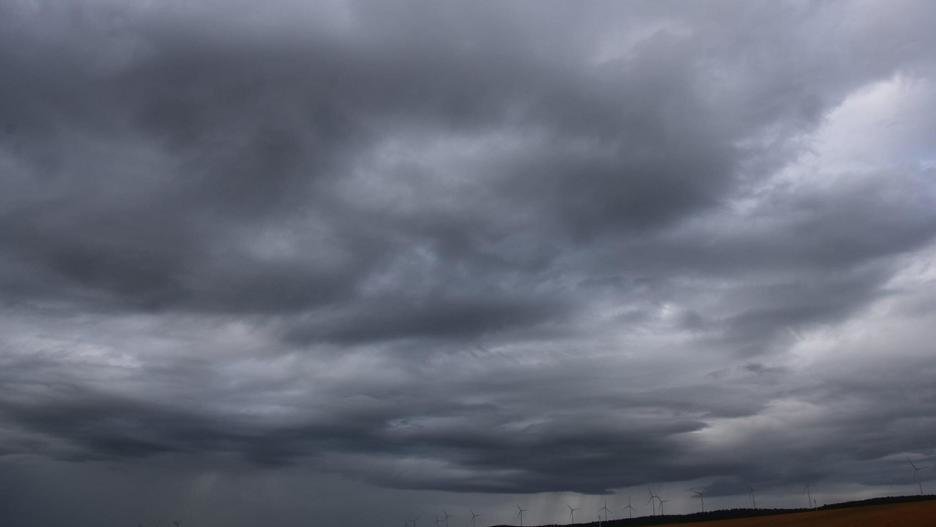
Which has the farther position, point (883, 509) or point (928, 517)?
point (883, 509)

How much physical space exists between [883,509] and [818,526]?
18.0m

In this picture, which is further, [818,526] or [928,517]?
[818,526]

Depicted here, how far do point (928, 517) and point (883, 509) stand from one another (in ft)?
91.0

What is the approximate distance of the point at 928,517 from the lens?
530 feet

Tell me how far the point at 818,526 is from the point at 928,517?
89.9 ft

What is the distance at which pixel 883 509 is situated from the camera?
188000 millimetres

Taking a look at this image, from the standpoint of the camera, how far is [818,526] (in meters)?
184
